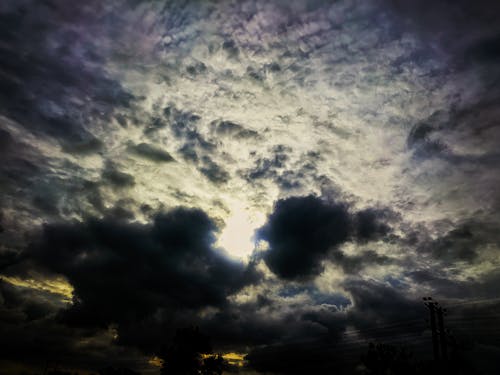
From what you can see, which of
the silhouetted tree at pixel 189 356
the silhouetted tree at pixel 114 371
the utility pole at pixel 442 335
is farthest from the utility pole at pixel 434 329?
the silhouetted tree at pixel 114 371

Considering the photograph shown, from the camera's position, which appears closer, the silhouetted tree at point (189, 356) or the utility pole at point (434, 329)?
the utility pole at point (434, 329)

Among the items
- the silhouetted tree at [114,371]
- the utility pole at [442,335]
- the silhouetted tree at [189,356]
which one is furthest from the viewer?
the silhouetted tree at [114,371]

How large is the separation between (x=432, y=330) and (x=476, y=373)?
94.7 ft

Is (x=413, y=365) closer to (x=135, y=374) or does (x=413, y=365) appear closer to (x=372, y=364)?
(x=372, y=364)

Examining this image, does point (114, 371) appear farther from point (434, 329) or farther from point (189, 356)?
point (434, 329)

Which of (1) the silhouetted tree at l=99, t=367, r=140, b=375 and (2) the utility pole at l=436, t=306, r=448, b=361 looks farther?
(1) the silhouetted tree at l=99, t=367, r=140, b=375

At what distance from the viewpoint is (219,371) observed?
46.9 meters

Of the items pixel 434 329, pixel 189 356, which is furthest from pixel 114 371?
pixel 434 329

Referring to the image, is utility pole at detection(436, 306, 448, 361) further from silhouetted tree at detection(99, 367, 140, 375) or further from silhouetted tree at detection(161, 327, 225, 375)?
silhouetted tree at detection(99, 367, 140, 375)

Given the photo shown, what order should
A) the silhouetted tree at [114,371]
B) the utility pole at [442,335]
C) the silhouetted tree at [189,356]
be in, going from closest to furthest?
the utility pole at [442,335]
the silhouetted tree at [189,356]
the silhouetted tree at [114,371]

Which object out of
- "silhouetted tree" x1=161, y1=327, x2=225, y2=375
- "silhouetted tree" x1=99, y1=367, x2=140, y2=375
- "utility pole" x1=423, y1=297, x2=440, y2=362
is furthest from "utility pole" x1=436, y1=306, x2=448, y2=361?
"silhouetted tree" x1=99, y1=367, x2=140, y2=375

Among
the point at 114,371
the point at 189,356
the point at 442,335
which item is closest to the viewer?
the point at 442,335

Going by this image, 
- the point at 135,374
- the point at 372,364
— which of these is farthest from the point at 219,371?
the point at 135,374

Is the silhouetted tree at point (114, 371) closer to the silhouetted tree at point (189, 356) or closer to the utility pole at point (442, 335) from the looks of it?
the silhouetted tree at point (189, 356)
